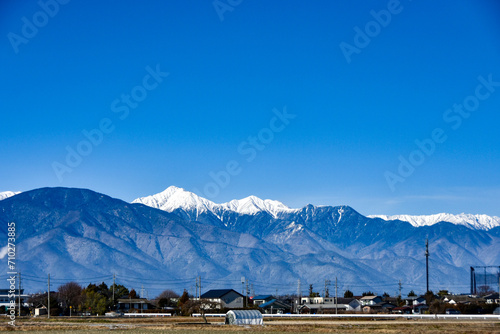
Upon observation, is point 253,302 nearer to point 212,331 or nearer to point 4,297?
point 4,297

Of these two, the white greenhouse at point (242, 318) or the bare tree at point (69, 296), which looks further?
the bare tree at point (69, 296)

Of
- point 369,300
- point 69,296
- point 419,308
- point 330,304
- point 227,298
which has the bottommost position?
point 369,300

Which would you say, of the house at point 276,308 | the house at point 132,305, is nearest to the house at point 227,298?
the house at point 132,305

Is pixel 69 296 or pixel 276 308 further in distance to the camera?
pixel 69 296

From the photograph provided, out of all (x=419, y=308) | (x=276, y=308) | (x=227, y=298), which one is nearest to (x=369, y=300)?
(x=419, y=308)

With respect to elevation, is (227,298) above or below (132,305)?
above

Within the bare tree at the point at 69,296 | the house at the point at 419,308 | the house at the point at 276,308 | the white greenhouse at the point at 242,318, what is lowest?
the house at the point at 419,308

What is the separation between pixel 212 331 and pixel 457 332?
70.2 ft

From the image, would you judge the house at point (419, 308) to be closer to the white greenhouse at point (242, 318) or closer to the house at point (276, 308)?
the house at point (276, 308)

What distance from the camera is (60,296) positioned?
146000 millimetres

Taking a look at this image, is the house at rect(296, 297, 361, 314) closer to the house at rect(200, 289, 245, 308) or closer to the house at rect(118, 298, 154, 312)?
the house at rect(200, 289, 245, 308)

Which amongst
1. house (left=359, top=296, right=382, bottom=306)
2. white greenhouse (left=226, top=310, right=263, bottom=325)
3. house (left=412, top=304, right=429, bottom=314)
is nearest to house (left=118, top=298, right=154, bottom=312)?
house (left=359, top=296, right=382, bottom=306)

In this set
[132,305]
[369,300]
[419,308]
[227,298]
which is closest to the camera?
[419,308]

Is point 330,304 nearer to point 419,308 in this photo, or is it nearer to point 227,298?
point 227,298
